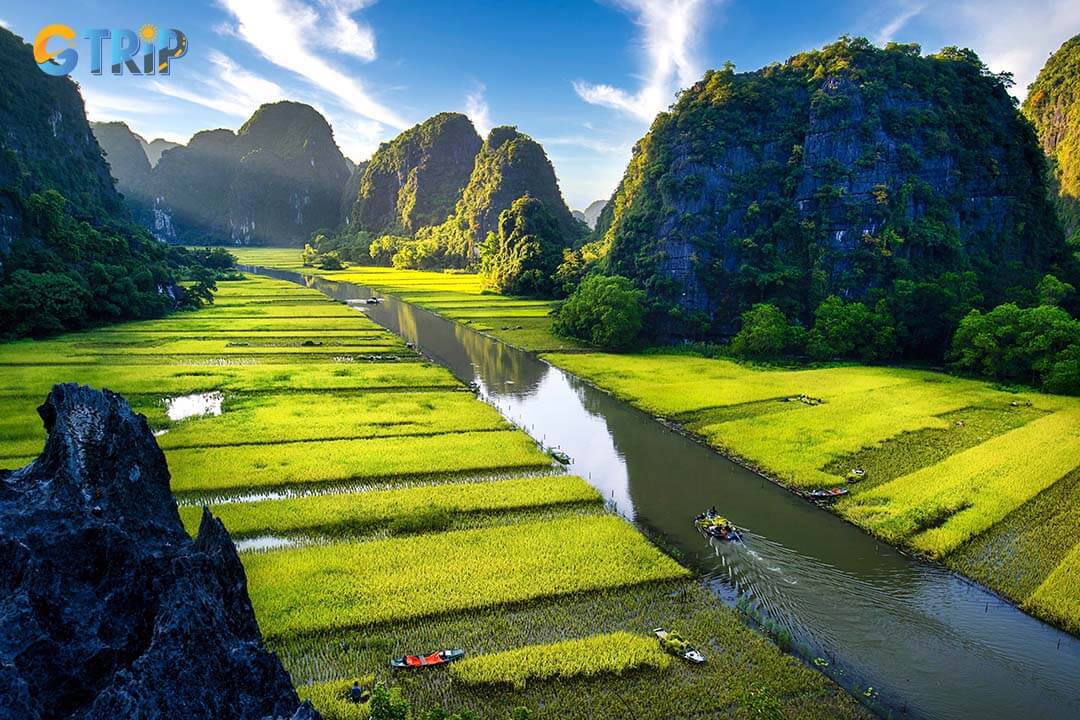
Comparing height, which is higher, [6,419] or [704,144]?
[704,144]

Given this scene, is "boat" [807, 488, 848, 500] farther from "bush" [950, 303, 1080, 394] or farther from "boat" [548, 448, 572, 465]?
"bush" [950, 303, 1080, 394]

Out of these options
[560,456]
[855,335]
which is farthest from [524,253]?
[560,456]

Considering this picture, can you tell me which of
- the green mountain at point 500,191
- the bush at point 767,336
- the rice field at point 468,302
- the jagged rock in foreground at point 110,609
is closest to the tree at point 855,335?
the bush at point 767,336

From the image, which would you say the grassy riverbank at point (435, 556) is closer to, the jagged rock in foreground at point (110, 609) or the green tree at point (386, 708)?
the green tree at point (386, 708)

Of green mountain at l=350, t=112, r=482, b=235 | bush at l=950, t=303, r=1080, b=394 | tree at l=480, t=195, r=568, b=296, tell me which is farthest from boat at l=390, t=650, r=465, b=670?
green mountain at l=350, t=112, r=482, b=235

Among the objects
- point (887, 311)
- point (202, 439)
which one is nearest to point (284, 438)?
point (202, 439)

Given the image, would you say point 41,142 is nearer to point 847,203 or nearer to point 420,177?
point 847,203

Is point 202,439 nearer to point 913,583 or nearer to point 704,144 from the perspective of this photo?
point 913,583
